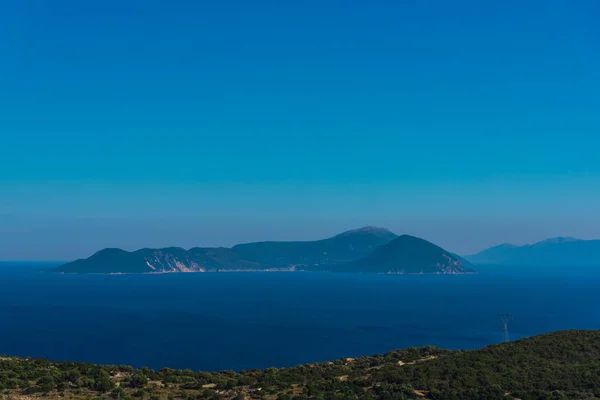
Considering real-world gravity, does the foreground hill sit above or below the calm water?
above

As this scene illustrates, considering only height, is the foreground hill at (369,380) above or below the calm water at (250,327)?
above

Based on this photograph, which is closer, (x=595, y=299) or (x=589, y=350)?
(x=589, y=350)

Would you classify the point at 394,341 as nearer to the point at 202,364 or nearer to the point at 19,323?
the point at 202,364

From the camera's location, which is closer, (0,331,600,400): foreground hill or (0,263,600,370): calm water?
(0,331,600,400): foreground hill

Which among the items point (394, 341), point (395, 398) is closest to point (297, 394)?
point (395, 398)

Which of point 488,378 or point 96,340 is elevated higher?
point 488,378

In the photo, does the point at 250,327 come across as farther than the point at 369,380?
Yes

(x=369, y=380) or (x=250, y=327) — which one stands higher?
(x=369, y=380)

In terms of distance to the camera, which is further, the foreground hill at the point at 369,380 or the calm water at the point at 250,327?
the calm water at the point at 250,327
